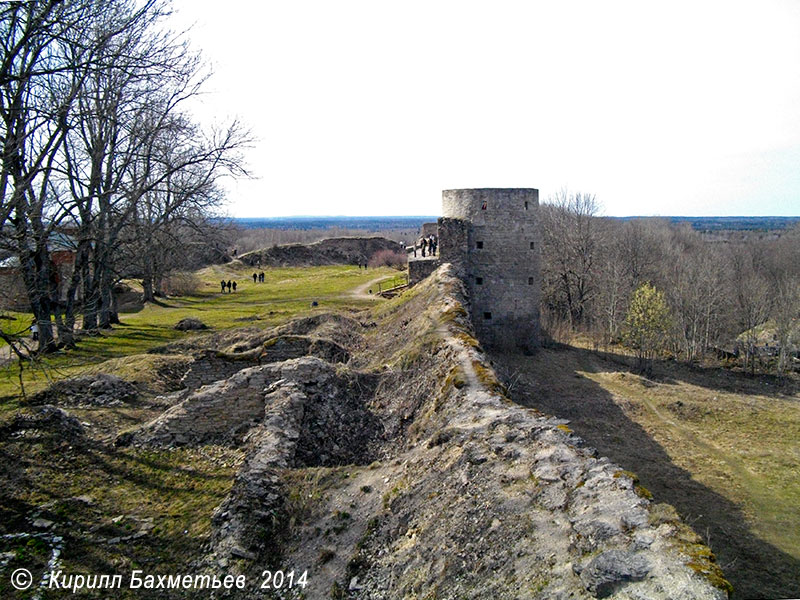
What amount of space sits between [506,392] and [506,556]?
4.01 metres

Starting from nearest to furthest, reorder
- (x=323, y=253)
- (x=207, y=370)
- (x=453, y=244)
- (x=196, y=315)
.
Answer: (x=207, y=370) < (x=453, y=244) < (x=196, y=315) < (x=323, y=253)

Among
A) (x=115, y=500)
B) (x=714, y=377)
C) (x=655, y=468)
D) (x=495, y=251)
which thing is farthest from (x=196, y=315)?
(x=714, y=377)

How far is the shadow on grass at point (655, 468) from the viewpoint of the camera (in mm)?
10891

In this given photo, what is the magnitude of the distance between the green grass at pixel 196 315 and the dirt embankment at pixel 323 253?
1059 centimetres

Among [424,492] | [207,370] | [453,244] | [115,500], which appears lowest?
[115,500]

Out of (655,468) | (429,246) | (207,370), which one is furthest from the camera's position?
(429,246)

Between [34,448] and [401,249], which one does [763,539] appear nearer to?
[34,448]

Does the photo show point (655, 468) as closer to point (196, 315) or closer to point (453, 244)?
point (453, 244)

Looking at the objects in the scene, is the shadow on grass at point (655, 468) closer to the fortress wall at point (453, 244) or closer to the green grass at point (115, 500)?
the fortress wall at point (453, 244)

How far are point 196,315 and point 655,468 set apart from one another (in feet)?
70.9

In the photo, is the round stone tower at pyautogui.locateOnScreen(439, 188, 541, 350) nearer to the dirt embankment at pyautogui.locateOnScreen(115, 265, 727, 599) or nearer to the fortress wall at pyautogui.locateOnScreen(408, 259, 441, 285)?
the fortress wall at pyautogui.locateOnScreen(408, 259, 441, 285)

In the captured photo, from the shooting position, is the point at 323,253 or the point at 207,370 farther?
the point at 323,253

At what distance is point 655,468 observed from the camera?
50.8 ft

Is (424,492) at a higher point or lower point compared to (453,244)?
lower
